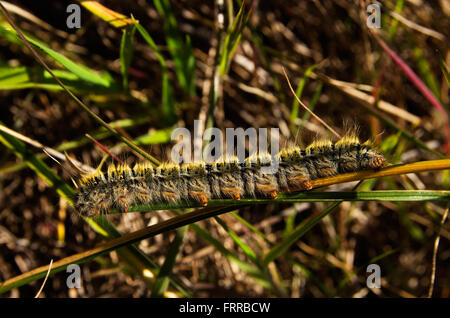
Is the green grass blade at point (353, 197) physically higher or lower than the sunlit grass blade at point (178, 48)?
lower

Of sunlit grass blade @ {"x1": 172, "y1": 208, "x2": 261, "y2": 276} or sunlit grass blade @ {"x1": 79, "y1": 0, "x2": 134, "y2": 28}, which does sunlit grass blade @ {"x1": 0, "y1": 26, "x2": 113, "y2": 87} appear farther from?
sunlit grass blade @ {"x1": 172, "y1": 208, "x2": 261, "y2": 276}

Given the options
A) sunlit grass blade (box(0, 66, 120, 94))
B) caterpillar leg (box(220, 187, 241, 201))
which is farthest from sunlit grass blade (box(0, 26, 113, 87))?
caterpillar leg (box(220, 187, 241, 201))

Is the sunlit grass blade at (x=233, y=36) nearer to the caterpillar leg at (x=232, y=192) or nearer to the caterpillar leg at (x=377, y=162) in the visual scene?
the caterpillar leg at (x=232, y=192)

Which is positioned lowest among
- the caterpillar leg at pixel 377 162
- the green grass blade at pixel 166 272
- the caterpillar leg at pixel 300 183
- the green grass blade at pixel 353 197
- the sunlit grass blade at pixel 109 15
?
the green grass blade at pixel 166 272

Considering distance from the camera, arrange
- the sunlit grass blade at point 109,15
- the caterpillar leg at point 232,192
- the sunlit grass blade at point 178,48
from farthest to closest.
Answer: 1. the sunlit grass blade at point 178,48
2. the sunlit grass blade at point 109,15
3. the caterpillar leg at point 232,192

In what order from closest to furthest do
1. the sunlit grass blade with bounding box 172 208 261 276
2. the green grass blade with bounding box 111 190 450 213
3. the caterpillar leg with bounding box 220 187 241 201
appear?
the green grass blade with bounding box 111 190 450 213
the caterpillar leg with bounding box 220 187 241 201
the sunlit grass blade with bounding box 172 208 261 276

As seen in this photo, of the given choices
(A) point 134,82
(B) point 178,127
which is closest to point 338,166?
(B) point 178,127

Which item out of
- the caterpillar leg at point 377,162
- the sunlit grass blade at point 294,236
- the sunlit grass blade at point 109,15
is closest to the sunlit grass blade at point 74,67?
the sunlit grass blade at point 109,15
